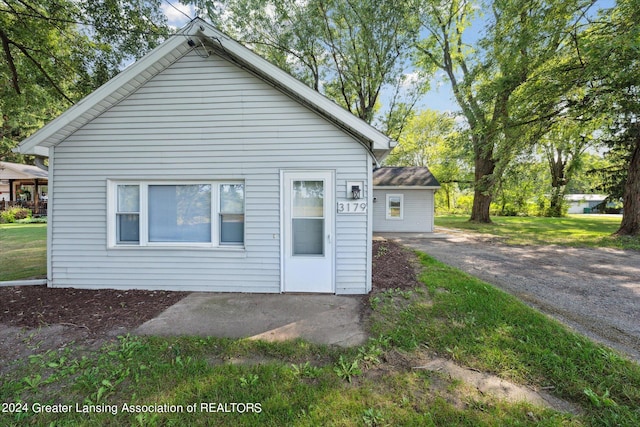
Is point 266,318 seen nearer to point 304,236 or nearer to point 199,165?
point 304,236

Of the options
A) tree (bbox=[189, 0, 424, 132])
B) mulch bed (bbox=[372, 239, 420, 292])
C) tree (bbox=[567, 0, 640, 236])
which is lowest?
mulch bed (bbox=[372, 239, 420, 292])

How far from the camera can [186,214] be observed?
4.98 m

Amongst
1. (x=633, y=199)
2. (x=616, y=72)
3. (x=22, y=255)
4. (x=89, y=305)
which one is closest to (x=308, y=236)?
(x=89, y=305)

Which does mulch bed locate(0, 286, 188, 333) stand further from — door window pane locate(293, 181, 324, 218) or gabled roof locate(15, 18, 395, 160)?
door window pane locate(293, 181, 324, 218)

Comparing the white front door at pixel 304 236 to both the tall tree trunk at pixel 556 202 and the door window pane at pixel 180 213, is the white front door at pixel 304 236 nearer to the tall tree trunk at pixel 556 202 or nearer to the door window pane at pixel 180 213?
the door window pane at pixel 180 213

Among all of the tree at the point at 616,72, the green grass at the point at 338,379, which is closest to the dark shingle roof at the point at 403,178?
the tree at the point at 616,72

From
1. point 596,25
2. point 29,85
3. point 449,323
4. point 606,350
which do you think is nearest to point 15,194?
point 29,85

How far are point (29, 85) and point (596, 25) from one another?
58.7ft

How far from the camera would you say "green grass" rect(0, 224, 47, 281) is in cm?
599

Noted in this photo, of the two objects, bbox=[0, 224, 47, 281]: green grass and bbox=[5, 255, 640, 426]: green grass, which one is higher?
bbox=[0, 224, 47, 281]: green grass

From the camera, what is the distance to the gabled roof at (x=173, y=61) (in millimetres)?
4348

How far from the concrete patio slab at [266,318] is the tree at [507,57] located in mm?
10725

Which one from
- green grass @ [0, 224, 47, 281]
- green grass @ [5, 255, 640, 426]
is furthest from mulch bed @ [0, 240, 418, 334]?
green grass @ [0, 224, 47, 281]

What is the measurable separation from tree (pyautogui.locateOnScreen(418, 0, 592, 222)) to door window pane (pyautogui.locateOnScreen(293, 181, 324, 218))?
10087 millimetres
